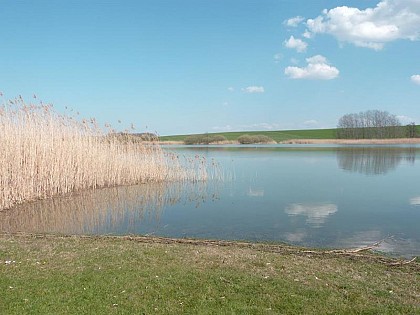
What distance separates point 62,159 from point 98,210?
299 cm

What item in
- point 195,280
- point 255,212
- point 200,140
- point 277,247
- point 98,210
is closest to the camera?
point 195,280

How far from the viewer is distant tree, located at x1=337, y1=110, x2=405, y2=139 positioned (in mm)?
72500

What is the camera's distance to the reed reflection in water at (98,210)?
30.3ft

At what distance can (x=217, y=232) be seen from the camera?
8766 mm

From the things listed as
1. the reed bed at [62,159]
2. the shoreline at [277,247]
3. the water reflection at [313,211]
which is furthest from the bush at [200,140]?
the shoreline at [277,247]

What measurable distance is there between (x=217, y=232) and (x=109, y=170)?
8316 millimetres

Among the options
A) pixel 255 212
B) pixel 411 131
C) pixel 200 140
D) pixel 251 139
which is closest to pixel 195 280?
pixel 255 212

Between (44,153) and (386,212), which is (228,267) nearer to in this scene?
(386,212)

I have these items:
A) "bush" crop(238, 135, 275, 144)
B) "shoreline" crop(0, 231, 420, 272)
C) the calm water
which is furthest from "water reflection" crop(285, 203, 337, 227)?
"bush" crop(238, 135, 275, 144)

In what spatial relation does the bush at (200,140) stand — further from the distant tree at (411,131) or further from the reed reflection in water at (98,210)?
the reed reflection in water at (98,210)

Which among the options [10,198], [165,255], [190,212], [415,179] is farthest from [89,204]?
[415,179]

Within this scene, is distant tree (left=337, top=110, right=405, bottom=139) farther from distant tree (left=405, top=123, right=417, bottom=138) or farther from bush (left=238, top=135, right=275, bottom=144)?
bush (left=238, top=135, right=275, bottom=144)

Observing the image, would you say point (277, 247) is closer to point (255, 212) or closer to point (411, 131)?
point (255, 212)

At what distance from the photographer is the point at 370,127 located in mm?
75750
